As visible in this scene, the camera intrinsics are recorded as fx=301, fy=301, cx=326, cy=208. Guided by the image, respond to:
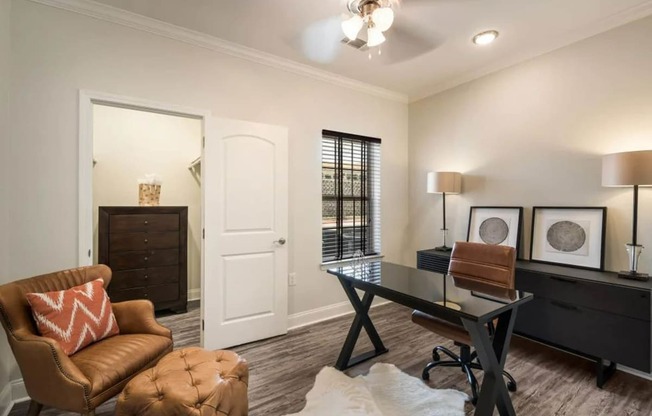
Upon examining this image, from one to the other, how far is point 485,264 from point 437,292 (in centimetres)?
64

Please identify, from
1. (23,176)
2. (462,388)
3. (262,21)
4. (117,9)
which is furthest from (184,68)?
(462,388)

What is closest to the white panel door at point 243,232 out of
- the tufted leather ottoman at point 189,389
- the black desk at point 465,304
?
the black desk at point 465,304

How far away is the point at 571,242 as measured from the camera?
8.79 ft

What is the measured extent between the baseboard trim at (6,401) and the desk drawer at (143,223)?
5.29 feet

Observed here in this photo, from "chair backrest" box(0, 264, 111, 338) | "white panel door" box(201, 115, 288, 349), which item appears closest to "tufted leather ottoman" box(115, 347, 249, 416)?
"chair backrest" box(0, 264, 111, 338)

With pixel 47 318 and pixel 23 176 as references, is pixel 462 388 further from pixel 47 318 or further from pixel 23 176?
pixel 23 176

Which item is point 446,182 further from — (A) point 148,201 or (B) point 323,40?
(A) point 148,201

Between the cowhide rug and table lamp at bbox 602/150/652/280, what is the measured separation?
1.63 metres

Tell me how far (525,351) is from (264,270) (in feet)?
8.27

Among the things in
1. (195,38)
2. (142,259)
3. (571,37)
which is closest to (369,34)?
(195,38)

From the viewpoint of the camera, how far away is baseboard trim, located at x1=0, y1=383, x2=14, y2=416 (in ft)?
6.18

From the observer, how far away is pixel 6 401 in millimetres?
1942

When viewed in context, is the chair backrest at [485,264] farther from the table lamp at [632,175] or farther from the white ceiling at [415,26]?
the white ceiling at [415,26]

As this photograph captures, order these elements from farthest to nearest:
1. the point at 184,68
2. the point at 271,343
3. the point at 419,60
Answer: the point at 419,60
the point at 271,343
the point at 184,68
